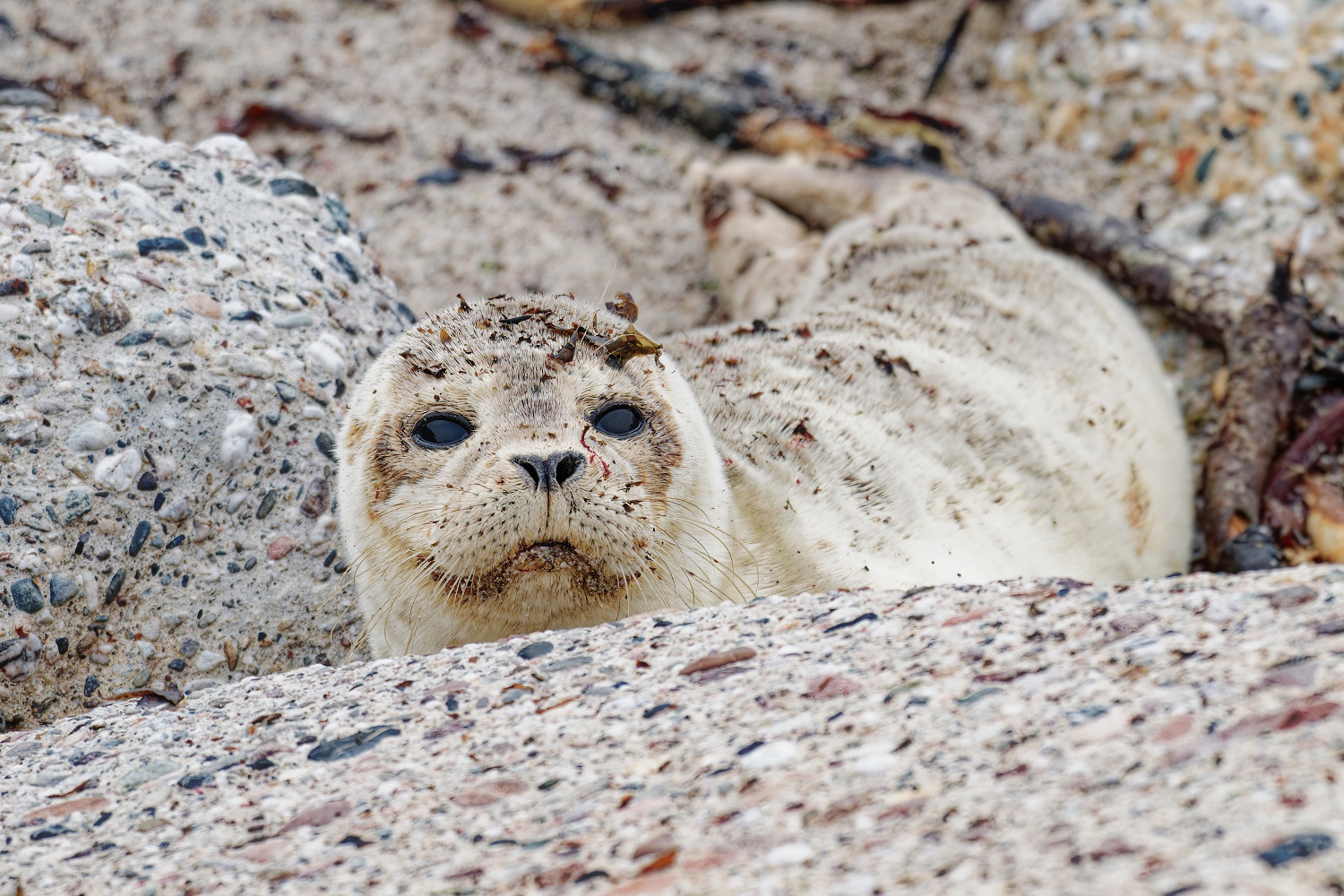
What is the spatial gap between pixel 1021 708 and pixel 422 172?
445 centimetres

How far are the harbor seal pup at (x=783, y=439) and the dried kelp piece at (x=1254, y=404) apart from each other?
148 mm

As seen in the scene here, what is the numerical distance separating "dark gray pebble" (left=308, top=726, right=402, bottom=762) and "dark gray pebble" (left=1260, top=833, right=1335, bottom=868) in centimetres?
135

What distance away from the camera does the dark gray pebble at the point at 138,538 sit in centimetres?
334

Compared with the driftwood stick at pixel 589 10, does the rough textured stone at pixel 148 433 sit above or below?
below

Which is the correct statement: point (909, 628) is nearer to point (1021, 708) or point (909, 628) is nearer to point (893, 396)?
point (1021, 708)

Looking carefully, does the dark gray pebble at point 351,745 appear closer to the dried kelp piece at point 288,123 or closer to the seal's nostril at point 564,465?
the seal's nostril at point 564,465

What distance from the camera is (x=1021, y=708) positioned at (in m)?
1.84

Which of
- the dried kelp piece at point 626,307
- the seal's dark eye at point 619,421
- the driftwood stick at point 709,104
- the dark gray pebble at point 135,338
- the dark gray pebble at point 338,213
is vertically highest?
the driftwood stick at point 709,104

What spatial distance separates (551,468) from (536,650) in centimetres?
34

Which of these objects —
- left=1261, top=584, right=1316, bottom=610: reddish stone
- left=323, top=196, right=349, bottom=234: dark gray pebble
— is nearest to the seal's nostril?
left=1261, top=584, right=1316, bottom=610: reddish stone

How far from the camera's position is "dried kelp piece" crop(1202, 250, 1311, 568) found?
14.1 feet

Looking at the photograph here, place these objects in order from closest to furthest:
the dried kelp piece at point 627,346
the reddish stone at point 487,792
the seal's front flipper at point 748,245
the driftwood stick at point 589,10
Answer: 1. the reddish stone at point 487,792
2. the dried kelp piece at point 627,346
3. the seal's front flipper at point 748,245
4. the driftwood stick at point 589,10

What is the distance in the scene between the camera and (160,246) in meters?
3.75

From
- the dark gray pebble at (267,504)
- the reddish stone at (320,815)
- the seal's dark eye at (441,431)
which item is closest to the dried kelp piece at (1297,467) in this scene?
the seal's dark eye at (441,431)
